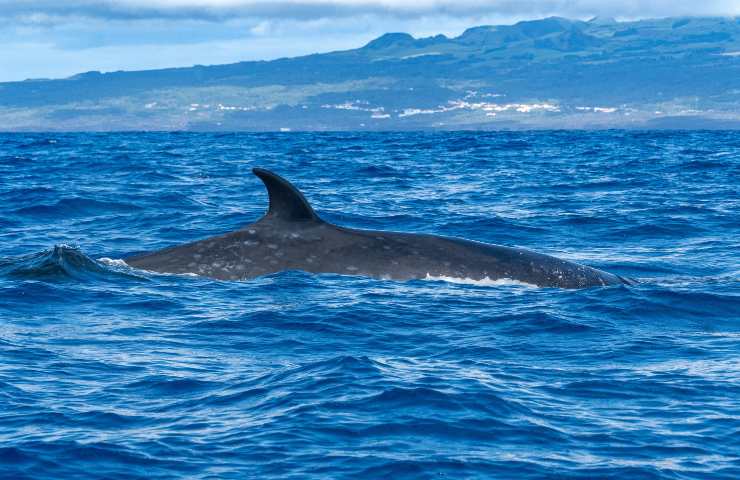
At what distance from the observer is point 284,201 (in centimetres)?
1582

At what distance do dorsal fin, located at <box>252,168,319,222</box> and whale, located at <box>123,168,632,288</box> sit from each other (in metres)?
0.01

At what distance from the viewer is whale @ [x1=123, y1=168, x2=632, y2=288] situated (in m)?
16.0

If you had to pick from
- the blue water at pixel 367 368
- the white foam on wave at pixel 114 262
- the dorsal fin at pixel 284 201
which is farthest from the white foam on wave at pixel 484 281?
the white foam on wave at pixel 114 262

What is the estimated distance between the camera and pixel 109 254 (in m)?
20.7

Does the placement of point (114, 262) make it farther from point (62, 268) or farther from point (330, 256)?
point (330, 256)

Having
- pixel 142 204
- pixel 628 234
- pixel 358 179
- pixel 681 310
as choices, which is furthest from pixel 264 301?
pixel 358 179

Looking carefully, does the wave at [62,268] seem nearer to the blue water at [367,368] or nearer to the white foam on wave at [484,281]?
the blue water at [367,368]

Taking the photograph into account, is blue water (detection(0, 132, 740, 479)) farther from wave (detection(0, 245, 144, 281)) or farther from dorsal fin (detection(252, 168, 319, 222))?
dorsal fin (detection(252, 168, 319, 222))

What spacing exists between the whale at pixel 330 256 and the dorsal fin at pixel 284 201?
0.04 ft

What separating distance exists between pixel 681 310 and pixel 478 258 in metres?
2.83

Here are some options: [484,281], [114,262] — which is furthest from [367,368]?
[114,262]

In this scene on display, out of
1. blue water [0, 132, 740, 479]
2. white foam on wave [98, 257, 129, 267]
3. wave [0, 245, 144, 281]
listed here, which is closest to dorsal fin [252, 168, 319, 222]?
blue water [0, 132, 740, 479]

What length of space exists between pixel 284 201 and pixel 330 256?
1010mm

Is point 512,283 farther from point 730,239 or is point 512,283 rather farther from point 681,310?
point 730,239
